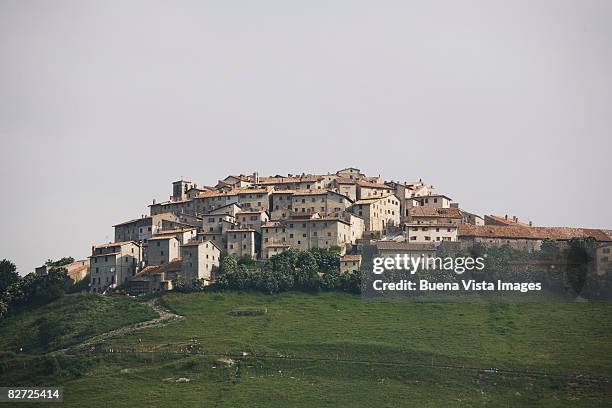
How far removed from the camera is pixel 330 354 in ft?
395

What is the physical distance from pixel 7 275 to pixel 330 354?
160 ft

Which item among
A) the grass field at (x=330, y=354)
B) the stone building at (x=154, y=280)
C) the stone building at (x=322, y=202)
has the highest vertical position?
the stone building at (x=322, y=202)

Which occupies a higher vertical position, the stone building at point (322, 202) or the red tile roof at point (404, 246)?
the stone building at point (322, 202)

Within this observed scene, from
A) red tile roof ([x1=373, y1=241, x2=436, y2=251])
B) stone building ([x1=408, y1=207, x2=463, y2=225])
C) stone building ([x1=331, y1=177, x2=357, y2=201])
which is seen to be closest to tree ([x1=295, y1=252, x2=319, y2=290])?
red tile roof ([x1=373, y1=241, x2=436, y2=251])

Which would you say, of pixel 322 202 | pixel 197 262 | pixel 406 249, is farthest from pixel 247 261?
pixel 406 249

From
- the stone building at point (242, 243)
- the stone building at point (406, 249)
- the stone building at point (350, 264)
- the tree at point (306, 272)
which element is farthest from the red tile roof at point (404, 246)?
the stone building at point (242, 243)

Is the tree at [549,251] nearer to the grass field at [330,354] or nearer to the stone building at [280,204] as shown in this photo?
the grass field at [330,354]

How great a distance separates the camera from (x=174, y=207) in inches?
6427

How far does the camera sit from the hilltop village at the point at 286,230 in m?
143

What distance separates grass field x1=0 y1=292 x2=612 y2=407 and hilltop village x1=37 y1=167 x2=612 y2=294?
6637 millimetres

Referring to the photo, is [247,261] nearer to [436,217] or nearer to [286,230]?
[286,230]

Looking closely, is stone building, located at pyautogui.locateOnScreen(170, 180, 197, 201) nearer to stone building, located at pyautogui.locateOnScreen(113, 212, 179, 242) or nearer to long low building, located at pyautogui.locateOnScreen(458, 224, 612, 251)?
stone building, located at pyautogui.locateOnScreen(113, 212, 179, 242)

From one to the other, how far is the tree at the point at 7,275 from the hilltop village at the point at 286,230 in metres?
3.18

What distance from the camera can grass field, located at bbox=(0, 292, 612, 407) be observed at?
4437 inches
